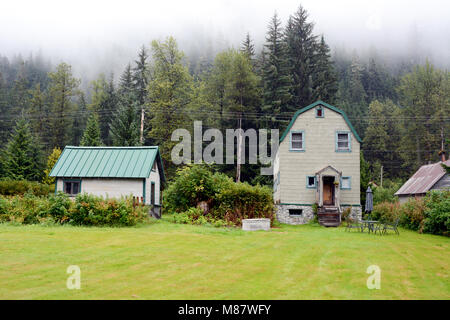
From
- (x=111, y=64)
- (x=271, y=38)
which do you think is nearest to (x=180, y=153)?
(x=271, y=38)

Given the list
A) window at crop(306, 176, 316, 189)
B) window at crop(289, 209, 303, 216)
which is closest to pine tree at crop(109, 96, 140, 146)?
window at crop(289, 209, 303, 216)

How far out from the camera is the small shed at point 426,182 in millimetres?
30575

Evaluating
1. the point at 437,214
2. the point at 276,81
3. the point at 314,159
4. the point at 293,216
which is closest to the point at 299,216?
the point at 293,216

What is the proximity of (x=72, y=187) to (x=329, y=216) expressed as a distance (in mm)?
15059

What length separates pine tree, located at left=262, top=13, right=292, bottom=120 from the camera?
43781 mm

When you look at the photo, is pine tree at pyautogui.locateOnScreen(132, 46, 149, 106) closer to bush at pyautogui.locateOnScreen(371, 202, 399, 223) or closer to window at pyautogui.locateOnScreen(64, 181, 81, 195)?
window at pyautogui.locateOnScreen(64, 181, 81, 195)

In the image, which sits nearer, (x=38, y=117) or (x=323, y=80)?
(x=323, y=80)

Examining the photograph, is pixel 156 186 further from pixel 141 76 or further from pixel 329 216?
pixel 141 76

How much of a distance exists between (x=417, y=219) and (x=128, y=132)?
26938mm

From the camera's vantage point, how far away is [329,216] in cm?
2466

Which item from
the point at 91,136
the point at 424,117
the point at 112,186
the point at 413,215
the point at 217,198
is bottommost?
the point at 413,215

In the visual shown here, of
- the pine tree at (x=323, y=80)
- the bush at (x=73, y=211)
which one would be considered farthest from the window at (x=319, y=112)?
the pine tree at (x=323, y=80)

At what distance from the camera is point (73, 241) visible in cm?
1240

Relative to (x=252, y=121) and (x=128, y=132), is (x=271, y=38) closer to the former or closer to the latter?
(x=252, y=121)
